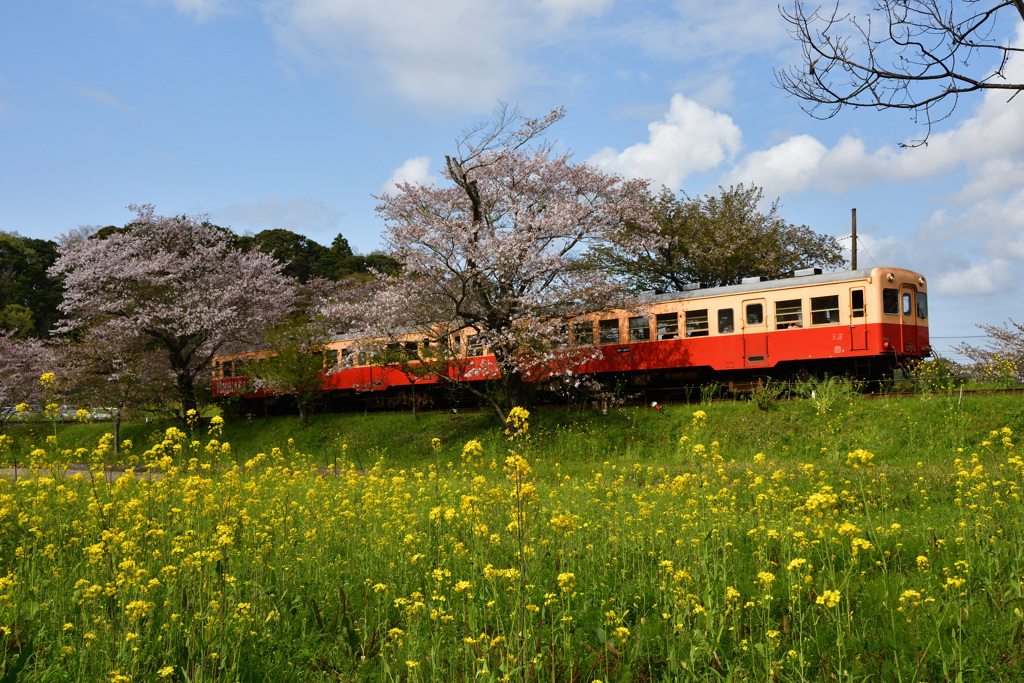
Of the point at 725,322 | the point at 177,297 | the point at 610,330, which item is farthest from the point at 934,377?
the point at 177,297

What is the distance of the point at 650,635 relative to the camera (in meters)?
3.68

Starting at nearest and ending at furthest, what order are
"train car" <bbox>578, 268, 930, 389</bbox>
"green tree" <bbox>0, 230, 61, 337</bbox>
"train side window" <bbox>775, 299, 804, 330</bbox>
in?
1. "train car" <bbox>578, 268, 930, 389</bbox>
2. "train side window" <bbox>775, 299, 804, 330</bbox>
3. "green tree" <bbox>0, 230, 61, 337</bbox>

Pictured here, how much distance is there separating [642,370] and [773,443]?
15.8 ft

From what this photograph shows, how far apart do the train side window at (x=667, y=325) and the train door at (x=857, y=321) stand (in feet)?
12.2

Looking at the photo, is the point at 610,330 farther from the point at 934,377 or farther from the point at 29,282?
the point at 29,282

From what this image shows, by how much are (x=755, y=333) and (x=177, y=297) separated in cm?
1664

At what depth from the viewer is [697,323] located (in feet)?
53.9

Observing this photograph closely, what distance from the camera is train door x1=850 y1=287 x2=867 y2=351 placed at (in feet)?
47.8

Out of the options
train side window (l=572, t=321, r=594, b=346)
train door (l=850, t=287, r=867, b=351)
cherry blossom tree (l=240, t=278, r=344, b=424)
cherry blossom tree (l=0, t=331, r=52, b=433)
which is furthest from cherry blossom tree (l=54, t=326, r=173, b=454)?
train door (l=850, t=287, r=867, b=351)

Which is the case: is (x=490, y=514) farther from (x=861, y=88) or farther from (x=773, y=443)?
(x=773, y=443)

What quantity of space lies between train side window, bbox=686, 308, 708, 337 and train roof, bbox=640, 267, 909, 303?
37cm

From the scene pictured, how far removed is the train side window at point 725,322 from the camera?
15977 millimetres

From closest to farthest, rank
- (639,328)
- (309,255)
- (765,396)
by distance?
(765,396) → (639,328) → (309,255)

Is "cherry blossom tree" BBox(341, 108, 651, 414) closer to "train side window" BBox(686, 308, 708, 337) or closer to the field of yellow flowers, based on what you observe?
"train side window" BBox(686, 308, 708, 337)
